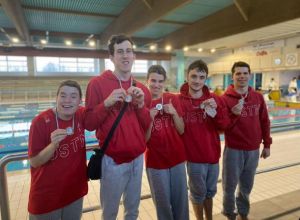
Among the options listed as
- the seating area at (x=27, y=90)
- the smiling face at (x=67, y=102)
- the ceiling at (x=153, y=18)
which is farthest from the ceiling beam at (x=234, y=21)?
the seating area at (x=27, y=90)

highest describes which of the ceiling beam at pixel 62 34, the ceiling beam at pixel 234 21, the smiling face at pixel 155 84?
the ceiling beam at pixel 62 34

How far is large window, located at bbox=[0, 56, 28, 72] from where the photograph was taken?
52.7 feet

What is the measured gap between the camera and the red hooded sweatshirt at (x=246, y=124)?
2182 millimetres

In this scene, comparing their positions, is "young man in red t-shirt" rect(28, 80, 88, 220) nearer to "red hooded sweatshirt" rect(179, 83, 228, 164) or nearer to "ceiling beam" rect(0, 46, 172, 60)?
"red hooded sweatshirt" rect(179, 83, 228, 164)

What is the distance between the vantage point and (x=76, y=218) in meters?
1.58

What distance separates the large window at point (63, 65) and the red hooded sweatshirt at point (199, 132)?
1679 cm

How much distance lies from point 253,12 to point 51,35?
8906mm

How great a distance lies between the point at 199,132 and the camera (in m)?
1.96

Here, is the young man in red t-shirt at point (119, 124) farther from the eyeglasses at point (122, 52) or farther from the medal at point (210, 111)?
the medal at point (210, 111)

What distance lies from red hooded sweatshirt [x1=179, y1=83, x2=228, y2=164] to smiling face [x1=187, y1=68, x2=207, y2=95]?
0.10 meters

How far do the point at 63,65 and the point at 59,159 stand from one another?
17888mm

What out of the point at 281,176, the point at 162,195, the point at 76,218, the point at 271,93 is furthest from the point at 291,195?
the point at 271,93

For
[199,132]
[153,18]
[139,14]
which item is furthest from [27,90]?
[199,132]

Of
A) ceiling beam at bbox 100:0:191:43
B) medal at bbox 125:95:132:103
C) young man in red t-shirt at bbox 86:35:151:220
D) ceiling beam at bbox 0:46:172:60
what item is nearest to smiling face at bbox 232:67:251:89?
young man in red t-shirt at bbox 86:35:151:220
